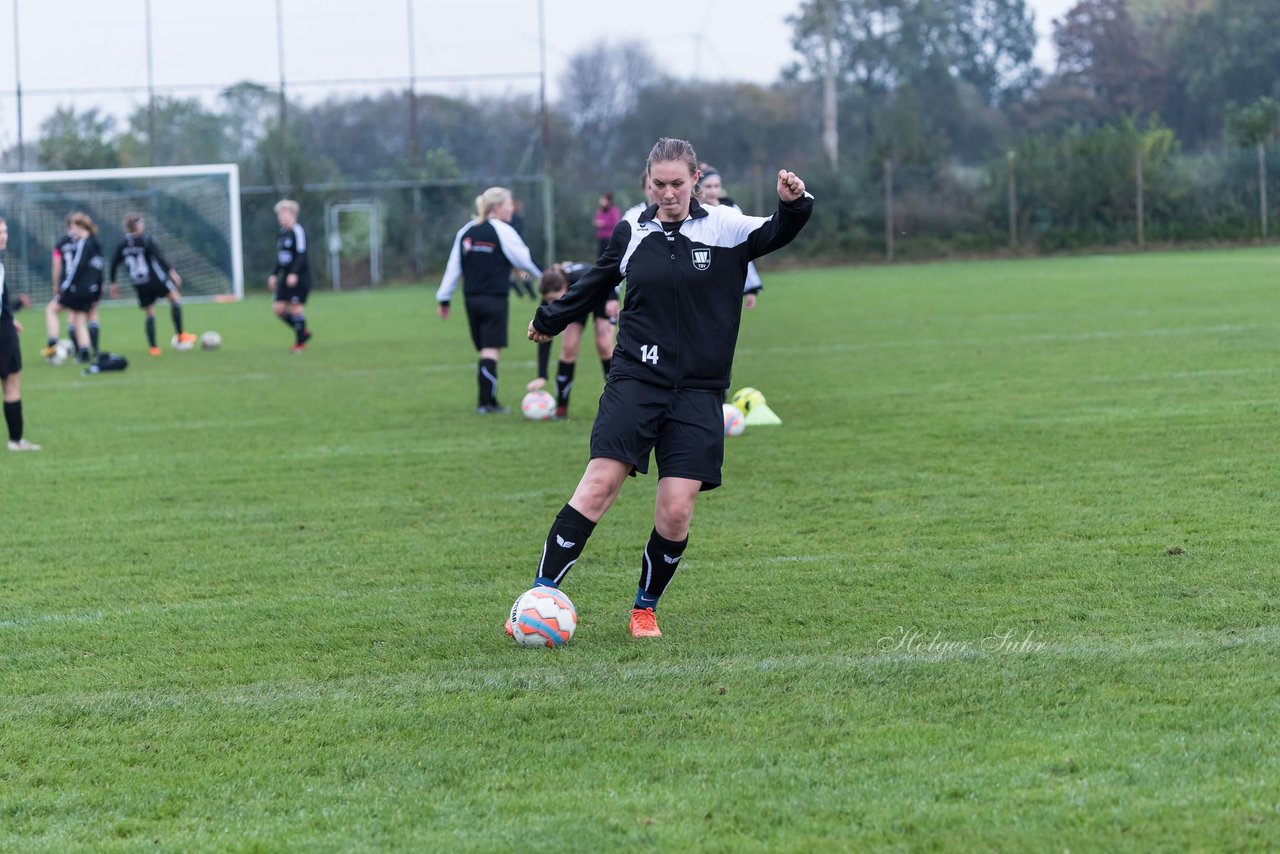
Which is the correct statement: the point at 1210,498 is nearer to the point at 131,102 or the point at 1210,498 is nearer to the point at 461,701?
the point at 461,701

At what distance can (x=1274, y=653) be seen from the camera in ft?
15.0

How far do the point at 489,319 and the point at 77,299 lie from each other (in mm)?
7688

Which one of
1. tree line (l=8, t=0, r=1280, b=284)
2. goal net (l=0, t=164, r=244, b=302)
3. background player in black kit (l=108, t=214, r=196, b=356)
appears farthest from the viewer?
tree line (l=8, t=0, r=1280, b=284)

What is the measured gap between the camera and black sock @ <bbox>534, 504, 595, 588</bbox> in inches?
204

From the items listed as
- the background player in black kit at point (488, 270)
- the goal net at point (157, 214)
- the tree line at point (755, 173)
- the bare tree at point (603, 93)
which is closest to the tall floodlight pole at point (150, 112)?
the tree line at point (755, 173)

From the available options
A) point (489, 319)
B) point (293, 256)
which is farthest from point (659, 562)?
point (293, 256)

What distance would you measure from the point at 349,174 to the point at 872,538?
32702 mm

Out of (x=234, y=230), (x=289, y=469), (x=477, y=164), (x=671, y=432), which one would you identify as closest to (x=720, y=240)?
(x=671, y=432)

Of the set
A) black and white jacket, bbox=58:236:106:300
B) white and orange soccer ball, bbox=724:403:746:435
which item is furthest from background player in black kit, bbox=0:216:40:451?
black and white jacket, bbox=58:236:106:300

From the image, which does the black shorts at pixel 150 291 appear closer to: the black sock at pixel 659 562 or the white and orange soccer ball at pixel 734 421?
the white and orange soccer ball at pixel 734 421

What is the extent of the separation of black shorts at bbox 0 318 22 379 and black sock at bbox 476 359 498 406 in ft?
11.4

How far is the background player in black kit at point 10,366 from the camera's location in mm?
9922

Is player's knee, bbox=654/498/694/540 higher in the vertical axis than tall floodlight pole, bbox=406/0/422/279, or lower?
lower

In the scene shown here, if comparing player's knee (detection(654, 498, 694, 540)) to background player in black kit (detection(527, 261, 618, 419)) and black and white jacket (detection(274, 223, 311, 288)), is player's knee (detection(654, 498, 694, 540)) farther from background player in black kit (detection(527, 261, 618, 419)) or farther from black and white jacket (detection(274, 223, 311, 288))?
black and white jacket (detection(274, 223, 311, 288))
